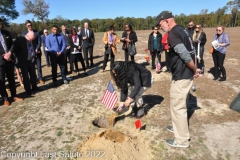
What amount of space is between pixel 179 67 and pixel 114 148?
1.61 m

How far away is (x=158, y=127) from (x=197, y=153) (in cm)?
97

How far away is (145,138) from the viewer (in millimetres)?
3656

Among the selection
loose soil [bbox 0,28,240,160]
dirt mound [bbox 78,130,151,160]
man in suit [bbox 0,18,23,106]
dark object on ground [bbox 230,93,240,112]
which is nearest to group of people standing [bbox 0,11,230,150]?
man in suit [bbox 0,18,23,106]

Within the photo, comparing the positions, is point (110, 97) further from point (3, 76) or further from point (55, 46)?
point (55, 46)

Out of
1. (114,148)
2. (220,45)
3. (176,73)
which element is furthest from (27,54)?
(220,45)

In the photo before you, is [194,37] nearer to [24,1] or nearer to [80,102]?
[80,102]

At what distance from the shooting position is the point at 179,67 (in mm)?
3006

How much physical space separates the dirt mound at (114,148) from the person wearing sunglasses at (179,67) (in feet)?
1.92

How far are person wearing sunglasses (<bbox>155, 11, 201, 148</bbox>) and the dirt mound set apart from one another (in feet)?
1.92

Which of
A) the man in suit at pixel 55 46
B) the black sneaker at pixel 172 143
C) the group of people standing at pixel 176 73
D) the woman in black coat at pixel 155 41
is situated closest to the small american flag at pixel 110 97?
the group of people standing at pixel 176 73

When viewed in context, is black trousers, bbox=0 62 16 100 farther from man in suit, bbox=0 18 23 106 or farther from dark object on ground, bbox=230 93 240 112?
dark object on ground, bbox=230 93 240 112

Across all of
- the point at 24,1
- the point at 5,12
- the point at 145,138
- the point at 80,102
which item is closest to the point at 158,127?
the point at 145,138

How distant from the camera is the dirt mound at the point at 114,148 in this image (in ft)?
9.87

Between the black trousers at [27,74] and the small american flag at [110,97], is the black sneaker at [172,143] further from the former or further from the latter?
the black trousers at [27,74]
